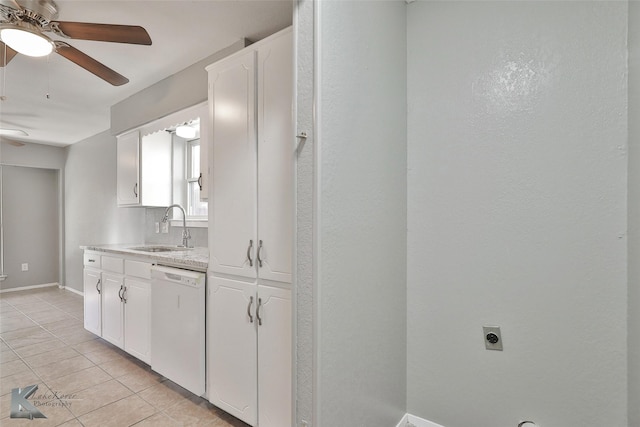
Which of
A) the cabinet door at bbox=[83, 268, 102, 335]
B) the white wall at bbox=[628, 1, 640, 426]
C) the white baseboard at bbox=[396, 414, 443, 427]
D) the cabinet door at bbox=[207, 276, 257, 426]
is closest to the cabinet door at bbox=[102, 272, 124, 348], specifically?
the cabinet door at bbox=[83, 268, 102, 335]

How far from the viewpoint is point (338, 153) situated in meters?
1.08

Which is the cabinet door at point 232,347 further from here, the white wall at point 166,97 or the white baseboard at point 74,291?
the white baseboard at point 74,291

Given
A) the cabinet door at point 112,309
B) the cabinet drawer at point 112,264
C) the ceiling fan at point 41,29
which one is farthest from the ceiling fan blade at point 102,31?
the cabinet door at point 112,309

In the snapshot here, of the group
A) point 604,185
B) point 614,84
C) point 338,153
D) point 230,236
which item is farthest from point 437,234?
point 230,236

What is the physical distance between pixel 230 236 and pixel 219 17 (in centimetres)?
143

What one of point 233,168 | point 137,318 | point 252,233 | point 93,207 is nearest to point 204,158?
point 233,168

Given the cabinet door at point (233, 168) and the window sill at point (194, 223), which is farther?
Result: the window sill at point (194, 223)

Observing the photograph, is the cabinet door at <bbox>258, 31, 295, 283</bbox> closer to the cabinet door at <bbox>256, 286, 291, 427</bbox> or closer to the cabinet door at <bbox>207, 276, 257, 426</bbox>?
the cabinet door at <bbox>256, 286, 291, 427</bbox>

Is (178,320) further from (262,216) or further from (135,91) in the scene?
(135,91)

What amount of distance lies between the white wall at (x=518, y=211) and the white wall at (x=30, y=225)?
6164mm

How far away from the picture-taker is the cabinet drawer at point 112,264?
2.60 meters

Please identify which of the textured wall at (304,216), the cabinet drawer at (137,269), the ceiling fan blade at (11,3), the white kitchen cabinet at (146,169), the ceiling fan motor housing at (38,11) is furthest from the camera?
the white kitchen cabinet at (146,169)

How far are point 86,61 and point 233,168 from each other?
1202 mm

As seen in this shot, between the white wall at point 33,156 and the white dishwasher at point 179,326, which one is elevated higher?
the white wall at point 33,156
